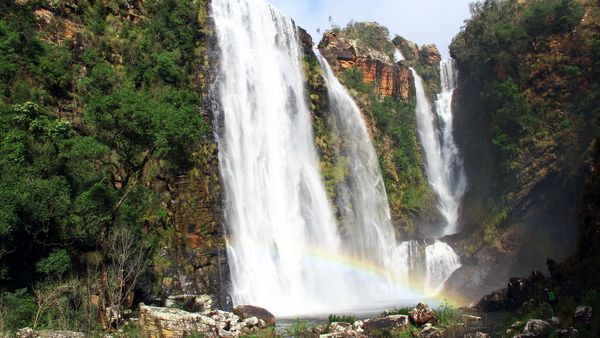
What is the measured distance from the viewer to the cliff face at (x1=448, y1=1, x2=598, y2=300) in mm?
25422

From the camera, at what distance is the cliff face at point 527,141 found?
25.4m

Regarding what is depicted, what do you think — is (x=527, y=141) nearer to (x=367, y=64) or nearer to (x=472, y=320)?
(x=367, y=64)

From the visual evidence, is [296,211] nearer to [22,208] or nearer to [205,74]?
[205,74]

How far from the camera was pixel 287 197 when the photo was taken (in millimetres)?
25109

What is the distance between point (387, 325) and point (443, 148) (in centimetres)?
3031

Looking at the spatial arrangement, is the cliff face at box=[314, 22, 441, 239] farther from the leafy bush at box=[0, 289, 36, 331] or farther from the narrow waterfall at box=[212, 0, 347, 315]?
the leafy bush at box=[0, 289, 36, 331]

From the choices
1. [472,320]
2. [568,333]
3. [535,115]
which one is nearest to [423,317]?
[472,320]

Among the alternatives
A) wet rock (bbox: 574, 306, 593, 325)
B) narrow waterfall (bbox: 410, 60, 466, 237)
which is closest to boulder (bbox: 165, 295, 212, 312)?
wet rock (bbox: 574, 306, 593, 325)

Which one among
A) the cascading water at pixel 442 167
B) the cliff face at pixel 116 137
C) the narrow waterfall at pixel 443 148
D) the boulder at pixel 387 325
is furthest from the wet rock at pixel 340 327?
the narrow waterfall at pixel 443 148

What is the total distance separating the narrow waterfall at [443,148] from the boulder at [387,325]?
70.2 feet

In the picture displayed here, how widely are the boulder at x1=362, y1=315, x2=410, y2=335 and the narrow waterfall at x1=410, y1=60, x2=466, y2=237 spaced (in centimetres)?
2140

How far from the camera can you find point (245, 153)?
2403 cm

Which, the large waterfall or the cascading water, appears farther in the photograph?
the cascading water

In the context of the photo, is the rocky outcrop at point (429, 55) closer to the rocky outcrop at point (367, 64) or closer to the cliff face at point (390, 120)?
the cliff face at point (390, 120)
